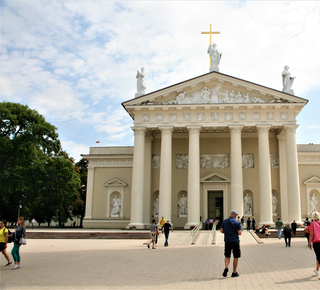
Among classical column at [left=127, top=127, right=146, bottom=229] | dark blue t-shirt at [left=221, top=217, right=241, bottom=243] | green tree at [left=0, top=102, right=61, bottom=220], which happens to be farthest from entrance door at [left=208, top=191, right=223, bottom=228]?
dark blue t-shirt at [left=221, top=217, right=241, bottom=243]

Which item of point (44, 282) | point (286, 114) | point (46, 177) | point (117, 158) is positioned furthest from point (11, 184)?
point (44, 282)

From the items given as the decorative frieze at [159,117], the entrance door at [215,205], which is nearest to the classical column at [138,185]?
the decorative frieze at [159,117]

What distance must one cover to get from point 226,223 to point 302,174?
30.5 m

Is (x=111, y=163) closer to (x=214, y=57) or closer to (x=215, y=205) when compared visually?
(x=215, y=205)

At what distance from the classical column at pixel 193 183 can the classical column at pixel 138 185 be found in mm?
4243

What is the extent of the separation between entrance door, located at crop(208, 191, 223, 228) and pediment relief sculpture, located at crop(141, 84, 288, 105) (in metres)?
9.09

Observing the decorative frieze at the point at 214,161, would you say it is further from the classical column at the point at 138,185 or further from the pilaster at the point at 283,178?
the classical column at the point at 138,185

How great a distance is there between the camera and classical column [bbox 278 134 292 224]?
34.0 m

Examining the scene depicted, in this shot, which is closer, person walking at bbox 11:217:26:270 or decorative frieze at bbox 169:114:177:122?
person walking at bbox 11:217:26:270

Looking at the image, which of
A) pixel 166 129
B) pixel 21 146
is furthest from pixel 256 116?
pixel 21 146

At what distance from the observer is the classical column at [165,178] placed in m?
32.2

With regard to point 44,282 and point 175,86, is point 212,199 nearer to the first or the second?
point 175,86

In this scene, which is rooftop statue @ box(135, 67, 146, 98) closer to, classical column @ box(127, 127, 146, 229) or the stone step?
classical column @ box(127, 127, 146, 229)

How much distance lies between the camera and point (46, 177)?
40.9 metres
